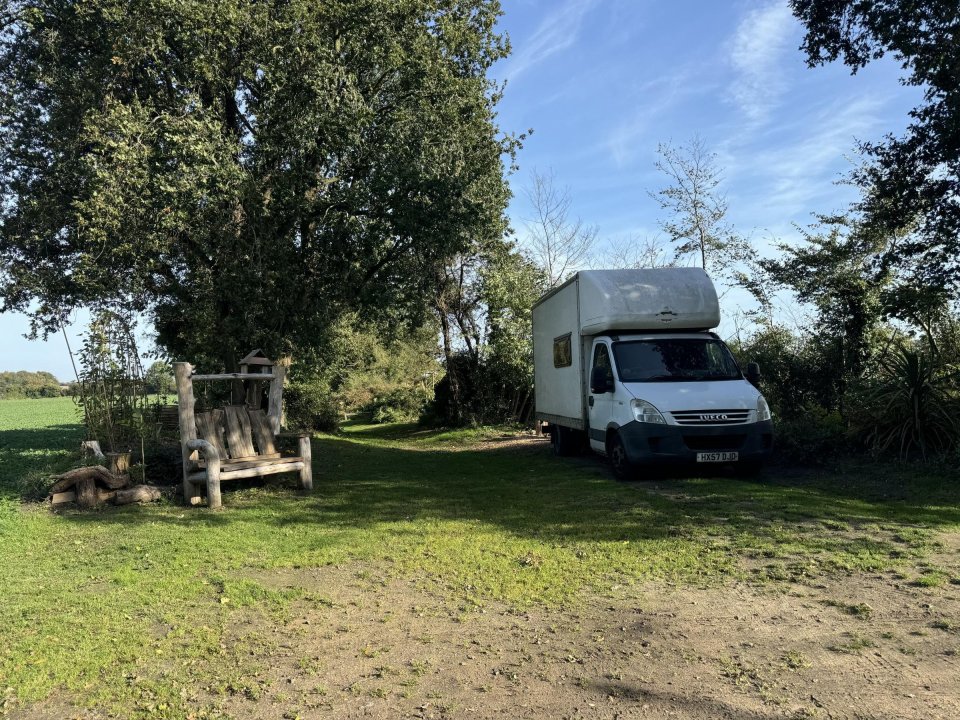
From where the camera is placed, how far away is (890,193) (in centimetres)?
1074

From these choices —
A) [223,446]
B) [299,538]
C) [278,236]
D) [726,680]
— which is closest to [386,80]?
[278,236]

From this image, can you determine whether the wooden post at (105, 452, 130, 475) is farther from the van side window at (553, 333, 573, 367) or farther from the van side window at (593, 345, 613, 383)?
the van side window at (553, 333, 573, 367)

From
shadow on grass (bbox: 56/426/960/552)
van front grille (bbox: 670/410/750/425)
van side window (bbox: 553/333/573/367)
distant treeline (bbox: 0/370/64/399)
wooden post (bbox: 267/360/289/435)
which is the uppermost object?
distant treeline (bbox: 0/370/64/399)

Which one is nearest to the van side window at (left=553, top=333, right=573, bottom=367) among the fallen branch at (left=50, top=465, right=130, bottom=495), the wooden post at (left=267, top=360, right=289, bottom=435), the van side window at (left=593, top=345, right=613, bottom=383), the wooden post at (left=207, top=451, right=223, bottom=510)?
the van side window at (left=593, top=345, right=613, bottom=383)

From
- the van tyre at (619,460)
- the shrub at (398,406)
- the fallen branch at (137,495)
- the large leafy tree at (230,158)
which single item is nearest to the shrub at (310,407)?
the shrub at (398,406)

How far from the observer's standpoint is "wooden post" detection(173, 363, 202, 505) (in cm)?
852

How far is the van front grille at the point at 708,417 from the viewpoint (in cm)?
886

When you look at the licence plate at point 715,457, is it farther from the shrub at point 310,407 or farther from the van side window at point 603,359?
the shrub at point 310,407

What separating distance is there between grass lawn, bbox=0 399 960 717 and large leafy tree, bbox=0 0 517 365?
13.3ft

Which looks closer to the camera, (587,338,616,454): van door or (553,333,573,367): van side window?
(587,338,616,454): van door

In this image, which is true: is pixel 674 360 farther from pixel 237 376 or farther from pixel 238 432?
pixel 238 432

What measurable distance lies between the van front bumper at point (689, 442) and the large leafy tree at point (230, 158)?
20.5 feet

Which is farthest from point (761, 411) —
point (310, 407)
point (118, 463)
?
point (310, 407)

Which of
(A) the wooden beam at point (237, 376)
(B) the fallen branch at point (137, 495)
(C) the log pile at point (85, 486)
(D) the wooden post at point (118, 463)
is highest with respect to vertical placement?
(A) the wooden beam at point (237, 376)
